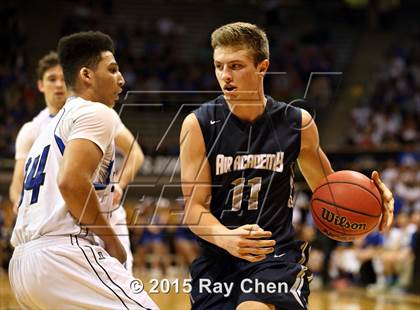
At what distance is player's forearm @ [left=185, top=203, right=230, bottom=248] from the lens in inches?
147

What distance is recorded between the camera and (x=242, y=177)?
3963mm

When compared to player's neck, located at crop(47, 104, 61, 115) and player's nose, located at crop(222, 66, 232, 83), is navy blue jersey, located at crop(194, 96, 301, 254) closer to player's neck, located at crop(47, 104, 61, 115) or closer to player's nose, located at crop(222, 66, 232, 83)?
player's nose, located at crop(222, 66, 232, 83)

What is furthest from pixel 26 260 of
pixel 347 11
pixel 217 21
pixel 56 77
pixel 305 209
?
pixel 347 11

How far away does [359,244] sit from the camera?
12.0m

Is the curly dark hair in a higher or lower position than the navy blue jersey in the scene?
higher

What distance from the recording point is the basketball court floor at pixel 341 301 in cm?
942

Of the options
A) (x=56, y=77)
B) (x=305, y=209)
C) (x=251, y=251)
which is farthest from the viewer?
(x=305, y=209)

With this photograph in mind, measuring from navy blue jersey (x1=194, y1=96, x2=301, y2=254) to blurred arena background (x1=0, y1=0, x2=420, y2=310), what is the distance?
5.32m

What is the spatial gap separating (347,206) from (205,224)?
0.76 m

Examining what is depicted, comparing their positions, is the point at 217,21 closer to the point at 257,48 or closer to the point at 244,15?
the point at 244,15

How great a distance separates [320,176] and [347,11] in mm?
19496

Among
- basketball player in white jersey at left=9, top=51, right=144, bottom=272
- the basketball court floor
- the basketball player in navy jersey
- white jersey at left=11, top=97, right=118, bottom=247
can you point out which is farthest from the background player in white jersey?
the basketball court floor

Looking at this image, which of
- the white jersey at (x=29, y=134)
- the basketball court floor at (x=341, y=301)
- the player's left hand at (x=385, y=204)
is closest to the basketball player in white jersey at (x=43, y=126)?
the white jersey at (x=29, y=134)

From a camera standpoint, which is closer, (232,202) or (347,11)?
(232,202)
